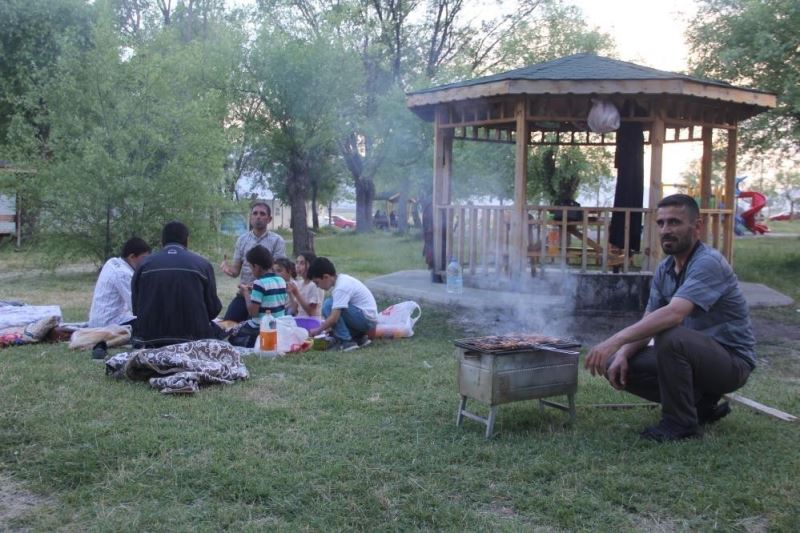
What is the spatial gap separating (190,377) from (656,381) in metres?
3.27

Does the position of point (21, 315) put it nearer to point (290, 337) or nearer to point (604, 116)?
point (290, 337)

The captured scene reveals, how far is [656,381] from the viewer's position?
4.31 meters

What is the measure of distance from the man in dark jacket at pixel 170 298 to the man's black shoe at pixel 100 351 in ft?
2.08

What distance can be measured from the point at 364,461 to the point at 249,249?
448cm

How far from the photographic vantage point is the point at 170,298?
5.92 metres

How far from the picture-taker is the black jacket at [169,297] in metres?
5.89

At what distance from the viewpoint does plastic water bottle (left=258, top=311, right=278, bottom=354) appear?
264 inches

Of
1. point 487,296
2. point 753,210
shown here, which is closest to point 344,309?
point 487,296

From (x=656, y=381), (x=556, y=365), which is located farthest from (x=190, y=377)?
(x=656, y=381)

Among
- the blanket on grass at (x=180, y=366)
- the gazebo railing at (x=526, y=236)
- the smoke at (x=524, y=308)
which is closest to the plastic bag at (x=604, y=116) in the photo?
the gazebo railing at (x=526, y=236)

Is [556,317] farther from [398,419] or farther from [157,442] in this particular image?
[157,442]

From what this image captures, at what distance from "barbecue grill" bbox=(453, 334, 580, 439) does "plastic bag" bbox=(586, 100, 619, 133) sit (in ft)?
15.4

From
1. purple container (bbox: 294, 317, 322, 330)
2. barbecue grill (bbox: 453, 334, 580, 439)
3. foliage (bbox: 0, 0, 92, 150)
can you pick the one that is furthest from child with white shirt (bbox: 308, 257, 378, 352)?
foliage (bbox: 0, 0, 92, 150)

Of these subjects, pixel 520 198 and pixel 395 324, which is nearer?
pixel 395 324
